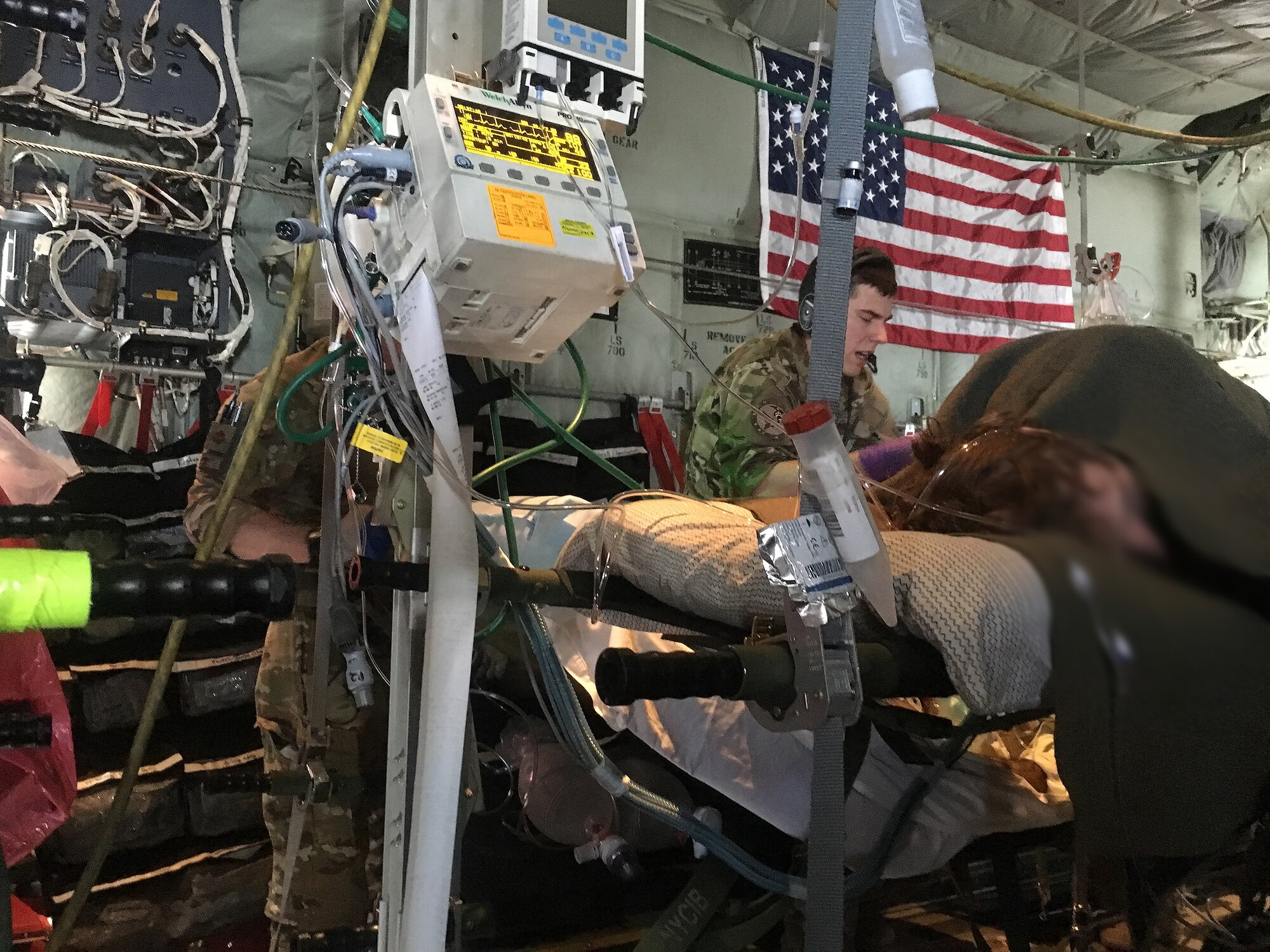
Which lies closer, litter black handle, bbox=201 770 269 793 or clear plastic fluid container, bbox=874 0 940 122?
clear plastic fluid container, bbox=874 0 940 122

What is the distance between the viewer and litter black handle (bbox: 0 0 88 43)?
2.40ft

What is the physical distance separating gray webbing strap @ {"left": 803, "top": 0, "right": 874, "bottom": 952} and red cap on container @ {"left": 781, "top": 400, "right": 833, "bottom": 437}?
0.11ft

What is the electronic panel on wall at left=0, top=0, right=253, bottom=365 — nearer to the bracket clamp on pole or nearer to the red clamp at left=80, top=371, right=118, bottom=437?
the red clamp at left=80, top=371, right=118, bottom=437

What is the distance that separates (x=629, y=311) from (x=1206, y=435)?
3112mm

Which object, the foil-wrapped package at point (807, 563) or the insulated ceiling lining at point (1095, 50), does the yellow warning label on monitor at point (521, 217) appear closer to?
the foil-wrapped package at point (807, 563)

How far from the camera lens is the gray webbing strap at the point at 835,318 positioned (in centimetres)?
64

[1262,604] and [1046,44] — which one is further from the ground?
[1046,44]

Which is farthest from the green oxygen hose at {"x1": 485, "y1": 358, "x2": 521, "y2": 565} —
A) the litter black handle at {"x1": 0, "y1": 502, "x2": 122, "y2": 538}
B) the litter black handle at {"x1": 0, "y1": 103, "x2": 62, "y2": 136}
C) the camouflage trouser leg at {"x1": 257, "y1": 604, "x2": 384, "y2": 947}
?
the litter black handle at {"x1": 0, "y1": 103, "x2": 62, "y2": 136}

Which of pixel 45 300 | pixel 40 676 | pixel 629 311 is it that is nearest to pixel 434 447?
pixel 40 676

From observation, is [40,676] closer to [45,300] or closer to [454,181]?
[454,181]

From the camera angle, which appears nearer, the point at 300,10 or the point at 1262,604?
the point at 1262,604

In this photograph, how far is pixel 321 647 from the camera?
121 centimetres

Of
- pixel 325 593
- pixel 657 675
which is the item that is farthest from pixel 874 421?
pixel 657 675

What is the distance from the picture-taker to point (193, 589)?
55 cm
